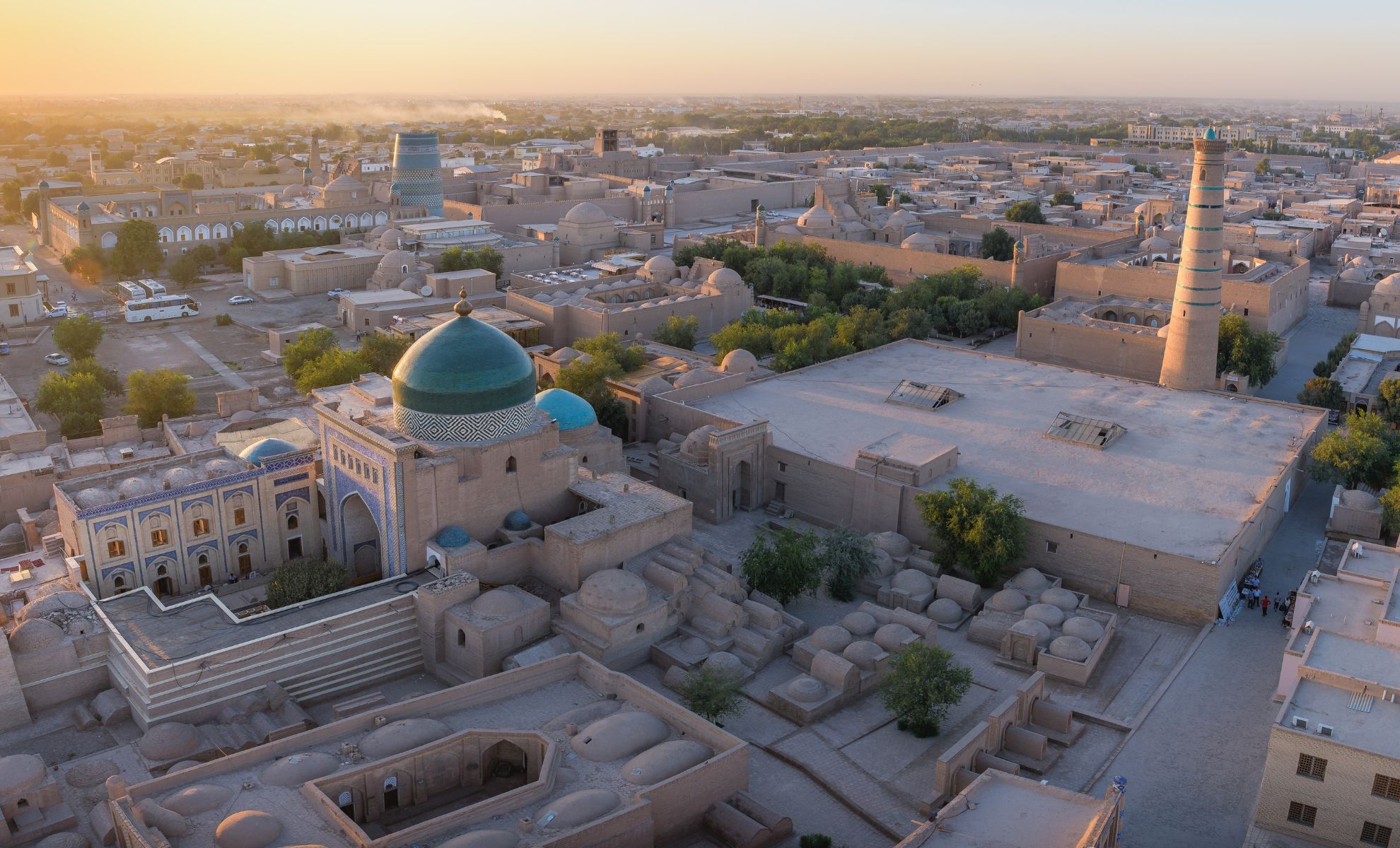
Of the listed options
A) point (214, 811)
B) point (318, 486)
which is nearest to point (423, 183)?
point (318, 486)

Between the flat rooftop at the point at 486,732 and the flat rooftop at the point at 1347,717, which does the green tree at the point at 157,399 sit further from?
the flat rooftop at the point at 1347,717

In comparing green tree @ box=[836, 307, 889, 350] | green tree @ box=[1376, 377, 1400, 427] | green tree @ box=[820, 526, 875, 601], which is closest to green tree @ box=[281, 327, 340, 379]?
green tree @ box=[836, 307, 889, 350]

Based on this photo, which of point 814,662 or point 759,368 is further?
point 759,368

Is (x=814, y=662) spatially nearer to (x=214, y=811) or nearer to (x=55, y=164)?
(x=214, y=811)

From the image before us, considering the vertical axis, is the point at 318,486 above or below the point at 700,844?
above

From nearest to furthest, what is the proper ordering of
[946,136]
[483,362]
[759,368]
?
1. [483,362]
2. [759,368]
3. [946,136]

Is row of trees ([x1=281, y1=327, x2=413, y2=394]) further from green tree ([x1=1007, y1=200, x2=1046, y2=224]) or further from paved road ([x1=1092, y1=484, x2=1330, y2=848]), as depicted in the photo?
green tree ([x1=1007, y1=200, x2=1046, y2=224])
